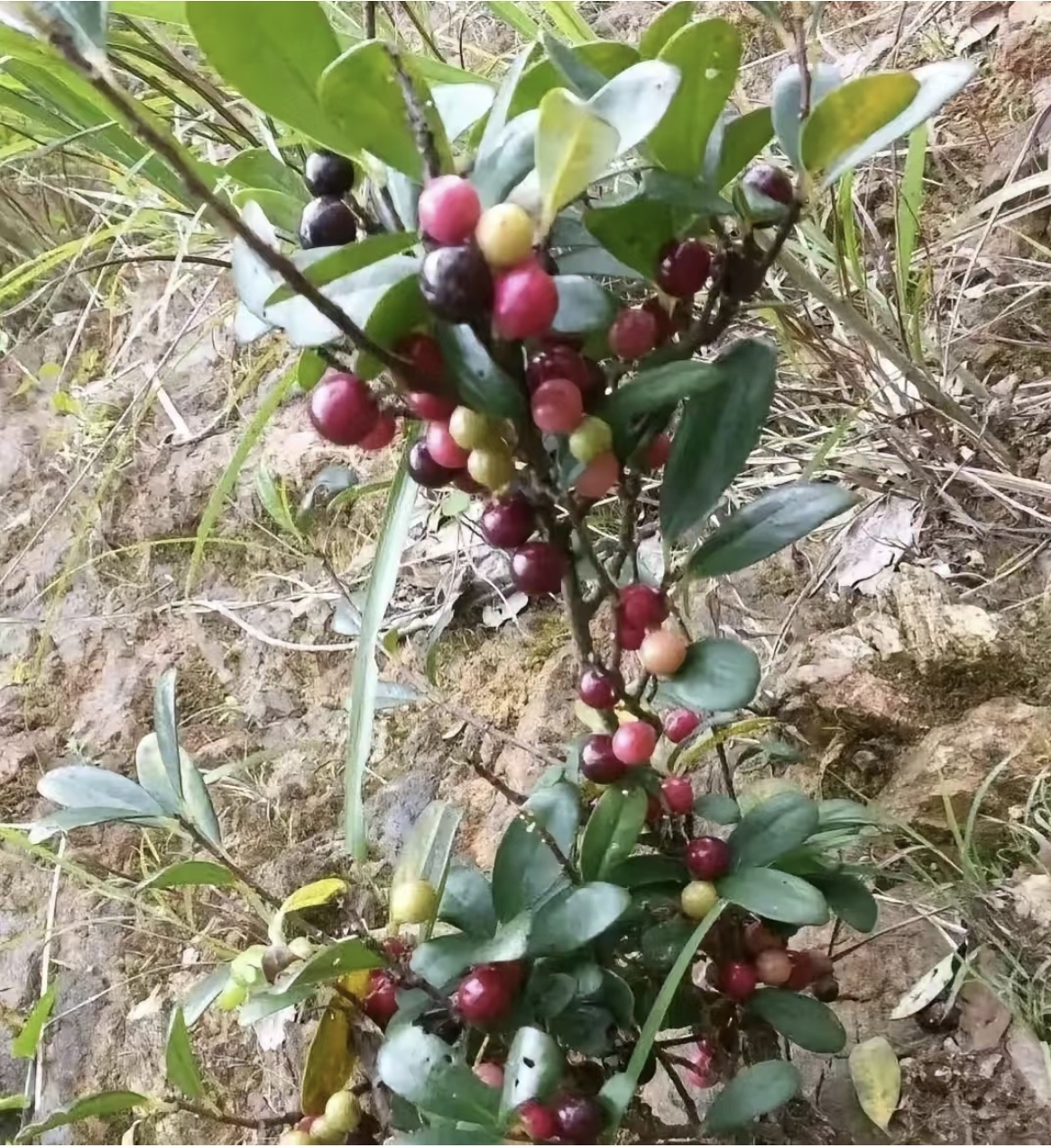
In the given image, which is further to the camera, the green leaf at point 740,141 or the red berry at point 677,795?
the red berry at point 677,795

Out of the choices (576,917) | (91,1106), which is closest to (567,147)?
(576,917)

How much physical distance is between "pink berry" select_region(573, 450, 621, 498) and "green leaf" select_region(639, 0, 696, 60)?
7.5 inches

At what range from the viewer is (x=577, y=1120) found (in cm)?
50

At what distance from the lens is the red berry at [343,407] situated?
455 mm

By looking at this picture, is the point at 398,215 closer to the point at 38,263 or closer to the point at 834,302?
the point at 834,302

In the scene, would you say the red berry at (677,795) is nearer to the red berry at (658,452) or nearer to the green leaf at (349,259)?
the red berry at (658,452)

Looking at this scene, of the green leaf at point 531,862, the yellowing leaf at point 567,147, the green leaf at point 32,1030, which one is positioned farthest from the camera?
the green leaf at point 32,1030

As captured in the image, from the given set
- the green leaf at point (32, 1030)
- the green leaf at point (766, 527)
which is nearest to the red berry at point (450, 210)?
the green leaf at point (766, 527)

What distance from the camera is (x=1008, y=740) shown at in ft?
2.60

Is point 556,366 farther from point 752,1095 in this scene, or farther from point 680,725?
point 752,1095

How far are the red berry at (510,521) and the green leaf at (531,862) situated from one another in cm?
17

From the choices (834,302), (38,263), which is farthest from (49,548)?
(834,302)

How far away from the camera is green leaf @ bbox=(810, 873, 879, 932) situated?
Answer: 0.62 m

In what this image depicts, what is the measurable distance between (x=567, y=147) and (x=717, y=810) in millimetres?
411
